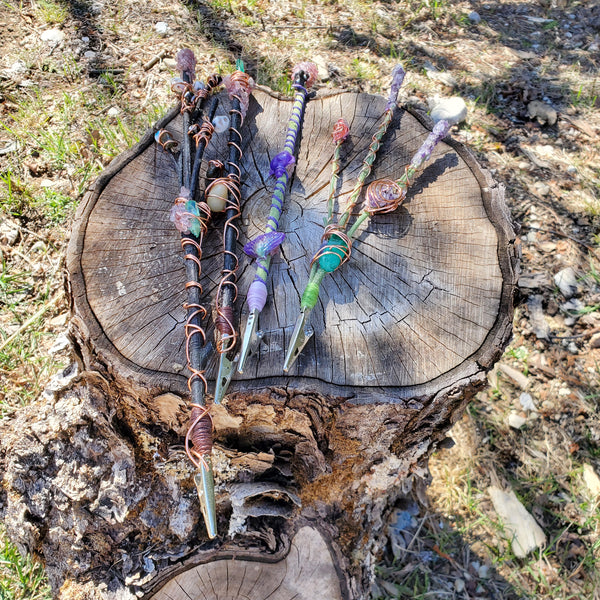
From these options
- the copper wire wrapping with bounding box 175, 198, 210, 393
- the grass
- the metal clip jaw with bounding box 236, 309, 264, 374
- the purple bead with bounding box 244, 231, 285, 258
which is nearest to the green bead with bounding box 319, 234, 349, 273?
the purple bead with bounding box 244, 231, 285, 258

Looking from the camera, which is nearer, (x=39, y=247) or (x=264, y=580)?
(x=264, y=580)

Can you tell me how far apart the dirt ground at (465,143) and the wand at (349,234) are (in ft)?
2.21

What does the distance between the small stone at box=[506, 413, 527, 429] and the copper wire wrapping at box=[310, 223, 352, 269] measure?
5.42 ft

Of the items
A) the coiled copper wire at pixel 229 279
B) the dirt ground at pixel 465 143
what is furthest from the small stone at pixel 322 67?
the coiled copper wire at pixel 229 279

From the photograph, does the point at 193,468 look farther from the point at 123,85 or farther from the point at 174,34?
the point at 174,34

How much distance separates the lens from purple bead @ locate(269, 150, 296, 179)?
2.07 m

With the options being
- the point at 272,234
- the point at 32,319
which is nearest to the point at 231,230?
the point at 272,234

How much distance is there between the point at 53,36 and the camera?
4.05 m

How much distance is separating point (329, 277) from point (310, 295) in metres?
0.20

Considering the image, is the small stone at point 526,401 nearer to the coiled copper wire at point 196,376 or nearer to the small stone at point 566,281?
the small stone at point 566,281

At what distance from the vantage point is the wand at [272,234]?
167 cm

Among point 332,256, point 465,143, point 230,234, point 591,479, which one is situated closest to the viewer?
point 332,256

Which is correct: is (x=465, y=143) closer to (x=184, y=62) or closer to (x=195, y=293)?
(x=184, y=62)

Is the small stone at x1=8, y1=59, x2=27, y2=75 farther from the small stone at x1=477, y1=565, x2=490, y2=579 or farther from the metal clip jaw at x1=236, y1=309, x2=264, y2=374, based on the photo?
the small stone at x1=477, y1=565, x2=490, y2=579
